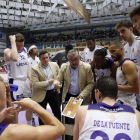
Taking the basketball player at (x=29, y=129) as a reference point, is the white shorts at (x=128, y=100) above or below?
below

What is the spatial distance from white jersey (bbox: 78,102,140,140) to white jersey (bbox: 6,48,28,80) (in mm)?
2197

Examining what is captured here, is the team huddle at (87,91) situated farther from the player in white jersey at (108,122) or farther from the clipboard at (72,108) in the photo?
the clipboard at (72,108)

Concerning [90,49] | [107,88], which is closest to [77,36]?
[90,49]

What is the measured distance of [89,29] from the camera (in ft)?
77.3

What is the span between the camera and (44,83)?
3467 millimetres

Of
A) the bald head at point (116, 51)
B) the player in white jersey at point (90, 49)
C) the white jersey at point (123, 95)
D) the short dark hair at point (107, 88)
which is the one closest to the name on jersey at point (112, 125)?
the short dark hair at point (107, 88)

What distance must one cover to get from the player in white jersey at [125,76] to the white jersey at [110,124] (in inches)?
35.4

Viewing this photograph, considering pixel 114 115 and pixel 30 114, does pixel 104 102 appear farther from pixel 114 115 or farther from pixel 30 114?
pixel 30 114

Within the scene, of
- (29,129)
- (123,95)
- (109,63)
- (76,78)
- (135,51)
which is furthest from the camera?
(76,78)

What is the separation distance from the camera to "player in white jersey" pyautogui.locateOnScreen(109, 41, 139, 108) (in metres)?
2.35

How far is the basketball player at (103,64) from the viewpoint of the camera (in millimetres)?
2828

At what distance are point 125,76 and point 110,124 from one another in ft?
3.85

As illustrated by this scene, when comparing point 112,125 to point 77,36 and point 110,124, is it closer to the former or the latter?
point 110,124

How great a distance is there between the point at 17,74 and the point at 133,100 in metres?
2.06
